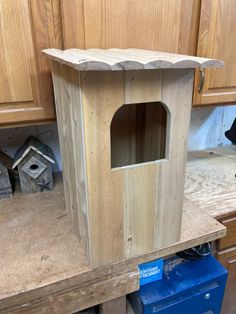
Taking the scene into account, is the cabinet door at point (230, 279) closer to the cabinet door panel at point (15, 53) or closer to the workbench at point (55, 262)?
→ the workbench at point (55, 262)

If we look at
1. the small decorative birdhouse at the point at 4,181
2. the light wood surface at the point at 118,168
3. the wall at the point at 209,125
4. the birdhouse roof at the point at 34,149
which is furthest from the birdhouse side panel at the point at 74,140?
the wall at the point at 209,125

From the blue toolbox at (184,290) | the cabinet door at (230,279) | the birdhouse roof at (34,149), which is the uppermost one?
the birdhouse roof at (34,149)

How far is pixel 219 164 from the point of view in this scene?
1485 mm

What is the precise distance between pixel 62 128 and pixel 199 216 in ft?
1.93

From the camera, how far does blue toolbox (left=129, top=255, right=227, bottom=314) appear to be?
85 cm

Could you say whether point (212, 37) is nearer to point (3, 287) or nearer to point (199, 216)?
point (199, 216)

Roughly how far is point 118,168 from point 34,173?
58cm

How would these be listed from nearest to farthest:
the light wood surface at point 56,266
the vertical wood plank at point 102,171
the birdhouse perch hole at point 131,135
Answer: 1. the vertical wood plank at point 102,171
2. the light wood surface at point 56,266
3. the birdhouse perch hole at point 131,135

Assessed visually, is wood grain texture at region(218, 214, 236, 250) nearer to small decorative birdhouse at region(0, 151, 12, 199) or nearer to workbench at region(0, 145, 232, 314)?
workbench at region(0, 145, 232, 314)

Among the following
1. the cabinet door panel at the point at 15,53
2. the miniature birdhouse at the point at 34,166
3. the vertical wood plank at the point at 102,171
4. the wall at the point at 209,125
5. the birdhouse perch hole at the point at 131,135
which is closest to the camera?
the vertical wood plank at the point at 102,171

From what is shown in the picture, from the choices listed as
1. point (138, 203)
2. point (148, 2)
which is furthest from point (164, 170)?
point (148, 2)

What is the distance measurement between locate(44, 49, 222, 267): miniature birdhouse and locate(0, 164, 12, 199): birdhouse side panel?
374 millimetres

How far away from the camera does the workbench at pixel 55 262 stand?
2.32 feet

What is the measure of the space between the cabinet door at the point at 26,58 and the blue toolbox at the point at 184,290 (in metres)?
0.69
